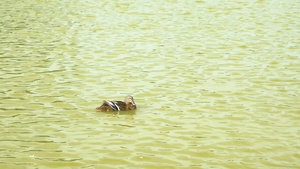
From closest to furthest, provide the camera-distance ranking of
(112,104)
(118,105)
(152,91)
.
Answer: (112,104) < (118,105) < (152,91)

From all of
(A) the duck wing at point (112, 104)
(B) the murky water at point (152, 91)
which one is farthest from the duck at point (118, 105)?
(B) the murky water at point (152, 91)

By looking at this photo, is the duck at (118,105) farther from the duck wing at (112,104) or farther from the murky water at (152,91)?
the murky water at (152,91)

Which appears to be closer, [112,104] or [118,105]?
[112,104]

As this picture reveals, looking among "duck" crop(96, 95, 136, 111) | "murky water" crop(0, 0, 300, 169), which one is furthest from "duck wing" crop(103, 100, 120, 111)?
"murky water" crop(0, 0, 300, 169)

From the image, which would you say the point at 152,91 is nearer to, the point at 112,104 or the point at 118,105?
the point at 118,105

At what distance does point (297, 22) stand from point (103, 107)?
15.2 meters

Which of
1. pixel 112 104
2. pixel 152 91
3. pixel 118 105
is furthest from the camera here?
pixel 152 91

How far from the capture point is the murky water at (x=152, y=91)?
9.01m

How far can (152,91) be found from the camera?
13.1 m

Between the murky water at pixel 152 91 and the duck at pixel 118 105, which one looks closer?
the murky water at pixel 152 91

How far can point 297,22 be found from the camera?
23.7 m

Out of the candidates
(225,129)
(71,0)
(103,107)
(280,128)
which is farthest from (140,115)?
(71,0)

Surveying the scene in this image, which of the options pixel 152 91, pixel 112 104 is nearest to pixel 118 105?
pixel 112 104

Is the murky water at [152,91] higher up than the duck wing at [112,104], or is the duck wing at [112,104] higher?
the duck wing at [112,104]
